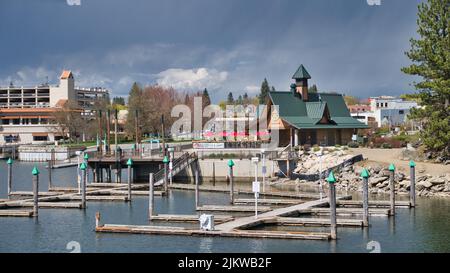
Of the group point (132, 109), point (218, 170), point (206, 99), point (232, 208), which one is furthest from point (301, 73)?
point (206, 99)

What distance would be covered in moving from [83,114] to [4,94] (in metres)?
44.8

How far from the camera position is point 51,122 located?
527 feet

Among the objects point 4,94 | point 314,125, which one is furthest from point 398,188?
point 4,94

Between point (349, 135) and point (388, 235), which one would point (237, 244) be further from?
point (349, 135)

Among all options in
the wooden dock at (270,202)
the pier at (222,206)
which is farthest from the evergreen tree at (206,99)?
the wooden dock at (270,202)

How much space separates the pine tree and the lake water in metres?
14.3

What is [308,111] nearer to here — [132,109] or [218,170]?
[218,170]

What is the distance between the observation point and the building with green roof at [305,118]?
85250mm

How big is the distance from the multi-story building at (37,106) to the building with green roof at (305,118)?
81.6 meters

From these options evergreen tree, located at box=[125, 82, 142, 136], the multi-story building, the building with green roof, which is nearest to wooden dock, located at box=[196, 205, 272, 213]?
the building with green roof

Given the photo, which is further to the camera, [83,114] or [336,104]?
[83,114]

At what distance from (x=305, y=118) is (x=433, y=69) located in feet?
71.2

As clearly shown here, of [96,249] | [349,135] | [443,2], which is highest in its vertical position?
[443,2]

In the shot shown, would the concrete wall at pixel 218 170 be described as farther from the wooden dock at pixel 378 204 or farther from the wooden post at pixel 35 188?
the wooden post at pixel 35 188
